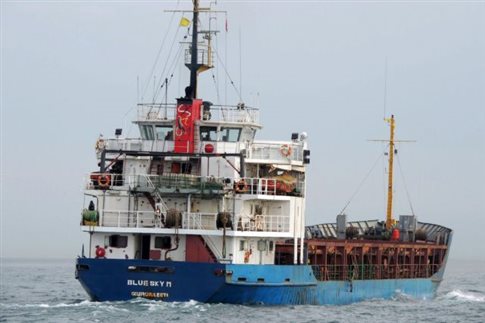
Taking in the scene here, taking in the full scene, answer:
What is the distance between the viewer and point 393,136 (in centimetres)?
6444

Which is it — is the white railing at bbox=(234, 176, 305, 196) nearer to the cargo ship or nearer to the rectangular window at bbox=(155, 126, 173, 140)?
the cargo ship

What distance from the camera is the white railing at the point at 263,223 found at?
44625 millimetres

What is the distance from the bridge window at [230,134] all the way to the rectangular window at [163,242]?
4379 millimetres

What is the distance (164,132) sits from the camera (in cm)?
4681

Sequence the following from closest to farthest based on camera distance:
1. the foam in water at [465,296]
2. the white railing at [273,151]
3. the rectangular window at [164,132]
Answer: the white railing at [273,151], the rectangular window at [164,132], the foam in water at [465,296]

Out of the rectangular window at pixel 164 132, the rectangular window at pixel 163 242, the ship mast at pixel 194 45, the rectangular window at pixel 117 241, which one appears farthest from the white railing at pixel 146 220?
the ship mast at pixel 194 45

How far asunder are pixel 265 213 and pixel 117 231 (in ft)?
18.1

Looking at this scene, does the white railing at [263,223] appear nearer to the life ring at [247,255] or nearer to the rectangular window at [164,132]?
the life ring at [247,255]

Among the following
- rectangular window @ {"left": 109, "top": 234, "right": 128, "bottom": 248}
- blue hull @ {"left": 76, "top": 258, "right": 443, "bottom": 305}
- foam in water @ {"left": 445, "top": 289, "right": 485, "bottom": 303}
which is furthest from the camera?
foam in water @ {"left": 445, "top": 289, "right": 485, "bottom": 303}

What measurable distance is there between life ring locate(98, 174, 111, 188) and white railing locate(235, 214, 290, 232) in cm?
472

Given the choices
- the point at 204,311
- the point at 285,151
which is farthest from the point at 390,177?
the point at 204,311

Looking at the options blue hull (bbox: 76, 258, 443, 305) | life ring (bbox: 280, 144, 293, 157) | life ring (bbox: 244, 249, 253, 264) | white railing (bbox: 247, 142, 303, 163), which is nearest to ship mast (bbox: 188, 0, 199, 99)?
white railing (bbox: 247, 142, 303, 163)

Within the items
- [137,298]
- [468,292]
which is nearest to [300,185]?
[137,298]

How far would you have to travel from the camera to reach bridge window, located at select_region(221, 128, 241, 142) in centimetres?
4659
